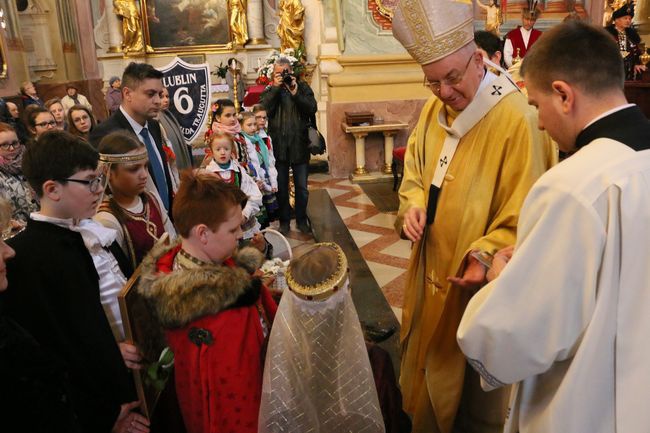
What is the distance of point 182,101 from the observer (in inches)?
157

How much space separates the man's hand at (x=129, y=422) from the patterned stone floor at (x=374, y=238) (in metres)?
2.32

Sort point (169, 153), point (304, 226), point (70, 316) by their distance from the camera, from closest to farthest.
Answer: point (70, 316), point (169, 153), point (304, 226)

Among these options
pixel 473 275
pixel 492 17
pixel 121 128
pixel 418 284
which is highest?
pixel 492 17

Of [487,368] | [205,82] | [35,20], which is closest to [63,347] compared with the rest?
[487,368]

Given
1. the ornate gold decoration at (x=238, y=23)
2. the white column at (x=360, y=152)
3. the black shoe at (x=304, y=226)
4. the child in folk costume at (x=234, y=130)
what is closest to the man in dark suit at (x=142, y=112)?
the child in folk costume at (x=234, y=130)

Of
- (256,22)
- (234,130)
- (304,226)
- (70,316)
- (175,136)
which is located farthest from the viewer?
(256,22)

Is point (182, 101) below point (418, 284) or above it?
above

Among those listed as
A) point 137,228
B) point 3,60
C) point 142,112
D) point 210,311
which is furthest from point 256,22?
point 210,311

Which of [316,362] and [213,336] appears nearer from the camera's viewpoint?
[316,362]

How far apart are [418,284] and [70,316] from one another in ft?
4.79

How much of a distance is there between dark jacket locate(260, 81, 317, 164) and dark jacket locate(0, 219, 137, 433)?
4037 millimetres

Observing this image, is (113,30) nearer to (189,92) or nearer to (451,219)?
(189,92)

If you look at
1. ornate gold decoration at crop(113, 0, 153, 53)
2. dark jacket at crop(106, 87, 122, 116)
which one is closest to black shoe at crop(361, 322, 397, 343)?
dark jacket at crop(106, 87, 122, 116)

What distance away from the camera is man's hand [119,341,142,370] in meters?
1.59
